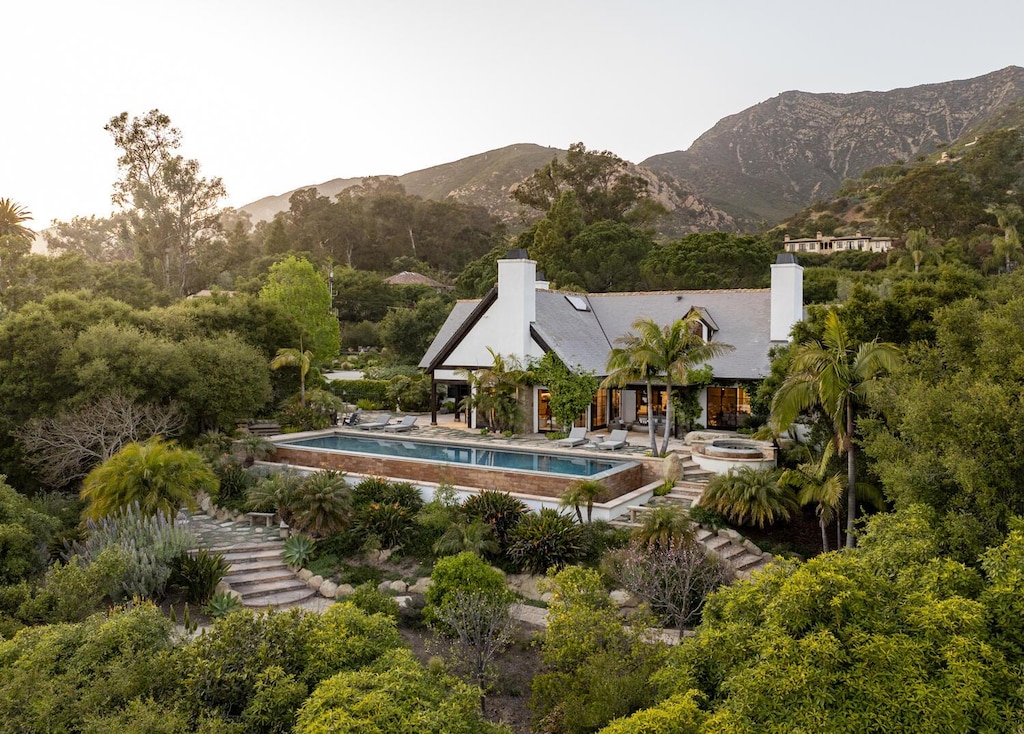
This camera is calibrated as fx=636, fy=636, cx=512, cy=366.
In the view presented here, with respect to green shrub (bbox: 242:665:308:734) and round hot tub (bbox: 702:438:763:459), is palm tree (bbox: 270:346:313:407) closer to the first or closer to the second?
round hot tub (bbox: 702:438:763:459)

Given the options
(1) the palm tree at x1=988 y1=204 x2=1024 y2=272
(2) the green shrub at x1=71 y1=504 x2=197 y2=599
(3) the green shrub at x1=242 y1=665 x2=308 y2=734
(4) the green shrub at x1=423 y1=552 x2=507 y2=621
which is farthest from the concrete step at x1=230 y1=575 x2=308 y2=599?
(1) the palm tree at x1=988 y1=204 x2=1024 y2=272

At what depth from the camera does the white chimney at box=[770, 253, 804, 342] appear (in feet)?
73.1

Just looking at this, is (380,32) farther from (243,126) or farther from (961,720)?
(961,720)

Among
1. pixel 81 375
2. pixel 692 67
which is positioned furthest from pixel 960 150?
pixel 81 375

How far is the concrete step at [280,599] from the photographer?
446 inches

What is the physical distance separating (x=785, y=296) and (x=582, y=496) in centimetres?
1292

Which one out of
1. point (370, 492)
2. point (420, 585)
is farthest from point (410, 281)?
point (420, 585)

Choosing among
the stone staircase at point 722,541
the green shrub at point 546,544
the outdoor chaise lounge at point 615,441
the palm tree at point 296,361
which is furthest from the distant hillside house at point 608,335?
the green shrub at point 546,544

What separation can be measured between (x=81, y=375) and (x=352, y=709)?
15117 millimetres

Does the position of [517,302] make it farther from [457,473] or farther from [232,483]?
[232,483]

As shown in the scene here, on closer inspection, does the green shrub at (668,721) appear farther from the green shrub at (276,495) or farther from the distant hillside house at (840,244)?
the distant hillside house at (840,244)

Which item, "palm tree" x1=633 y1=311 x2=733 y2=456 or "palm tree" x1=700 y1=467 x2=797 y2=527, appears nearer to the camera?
"palm tree" x1=700 y1=467 x2=797 y2=527

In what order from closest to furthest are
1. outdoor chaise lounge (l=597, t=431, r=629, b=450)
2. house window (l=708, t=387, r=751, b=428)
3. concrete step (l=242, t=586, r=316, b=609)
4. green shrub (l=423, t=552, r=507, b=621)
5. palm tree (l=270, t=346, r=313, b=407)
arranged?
1. green shrub (l=423, t=552, r=507, b=621)
2. concrete step (l=242, t=586, r=316, b=609)
3. outdoor chaise lounge (l=597, t=431, r=629, b=450)
4. house window (l=708, t=387, r=751, b=428)
5. palm tree (l=270, t=346, r=313, b=407)

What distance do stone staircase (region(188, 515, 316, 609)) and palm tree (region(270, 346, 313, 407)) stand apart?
31.1 feet
